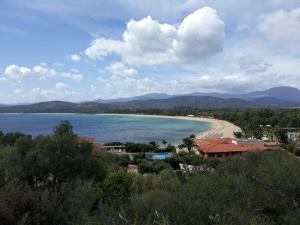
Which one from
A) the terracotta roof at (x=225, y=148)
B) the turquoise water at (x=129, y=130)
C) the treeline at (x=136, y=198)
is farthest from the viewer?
the turquoise water at (x=129, y=130)

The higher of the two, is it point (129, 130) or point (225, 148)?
point (225, 148)

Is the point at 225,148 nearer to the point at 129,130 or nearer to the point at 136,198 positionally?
the point at 136,198

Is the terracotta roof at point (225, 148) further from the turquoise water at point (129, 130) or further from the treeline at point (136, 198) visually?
the treeline at point (136, 198)

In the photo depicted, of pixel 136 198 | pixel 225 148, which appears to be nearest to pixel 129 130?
pixel 225 148

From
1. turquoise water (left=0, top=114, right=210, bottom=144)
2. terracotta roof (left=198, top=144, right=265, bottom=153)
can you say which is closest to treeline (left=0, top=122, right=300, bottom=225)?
A: terracotta roof (left=198, top=144, right=265, bottom=153)

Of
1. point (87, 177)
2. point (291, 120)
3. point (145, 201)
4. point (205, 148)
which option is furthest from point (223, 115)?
point (145, 201)

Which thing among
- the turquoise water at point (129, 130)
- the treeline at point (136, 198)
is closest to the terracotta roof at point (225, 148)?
the turquoise water at point (129, 130)

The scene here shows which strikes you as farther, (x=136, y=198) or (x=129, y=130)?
(x=129, y=130)

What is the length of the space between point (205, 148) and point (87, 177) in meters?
29.3

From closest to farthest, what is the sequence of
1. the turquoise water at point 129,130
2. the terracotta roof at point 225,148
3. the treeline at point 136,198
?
the treeline at point 136,198
the terracotta roof at point 225,148
the turquoise water at point 129,130

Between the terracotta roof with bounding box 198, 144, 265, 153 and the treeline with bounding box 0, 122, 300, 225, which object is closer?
the treeline with bounding box 0, 122, 300, 225

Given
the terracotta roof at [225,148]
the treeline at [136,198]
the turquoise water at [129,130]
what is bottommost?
the turquoise water at [129,130]

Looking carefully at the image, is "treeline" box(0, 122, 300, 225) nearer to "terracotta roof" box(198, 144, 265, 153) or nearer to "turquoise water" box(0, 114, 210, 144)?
"terracotta roof" box(198, 144, 265, 153)

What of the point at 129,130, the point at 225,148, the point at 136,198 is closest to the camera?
the point at 136,198
